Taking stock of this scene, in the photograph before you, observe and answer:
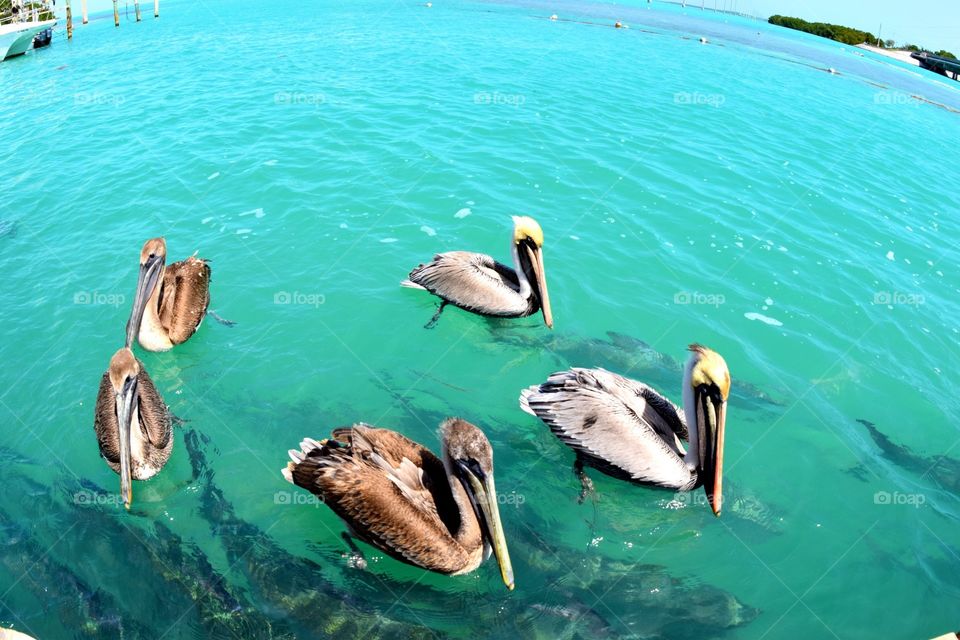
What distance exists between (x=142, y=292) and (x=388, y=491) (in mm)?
4502

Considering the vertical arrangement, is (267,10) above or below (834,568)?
above

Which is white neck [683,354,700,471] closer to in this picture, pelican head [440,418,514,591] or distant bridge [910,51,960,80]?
pelican head [440,418,514,591]

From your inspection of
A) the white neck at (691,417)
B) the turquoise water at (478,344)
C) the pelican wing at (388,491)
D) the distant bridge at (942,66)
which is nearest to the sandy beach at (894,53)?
the distant bridge at (942,66)

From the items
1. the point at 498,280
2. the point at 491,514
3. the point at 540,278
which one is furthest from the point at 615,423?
the point at 498,280

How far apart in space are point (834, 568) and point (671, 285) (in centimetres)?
529

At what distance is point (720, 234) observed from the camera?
12156 mm

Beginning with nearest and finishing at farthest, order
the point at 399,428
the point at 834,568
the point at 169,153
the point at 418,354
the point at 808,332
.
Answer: the point at 834,568 < the point at 399,428 < the point at 418,354 < the point at 808,332 < the point at 169,153

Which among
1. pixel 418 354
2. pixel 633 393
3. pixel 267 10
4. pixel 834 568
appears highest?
pixel 267 10

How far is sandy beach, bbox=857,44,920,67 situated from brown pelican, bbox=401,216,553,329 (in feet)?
178

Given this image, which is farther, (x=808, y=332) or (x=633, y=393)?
(x=808, y=332)

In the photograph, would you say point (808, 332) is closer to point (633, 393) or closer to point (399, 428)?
point (633, 393)

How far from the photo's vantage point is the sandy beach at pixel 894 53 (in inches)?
2000

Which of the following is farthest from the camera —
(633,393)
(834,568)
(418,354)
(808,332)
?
→ (808,332)

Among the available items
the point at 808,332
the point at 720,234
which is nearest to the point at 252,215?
the point at 720,234
